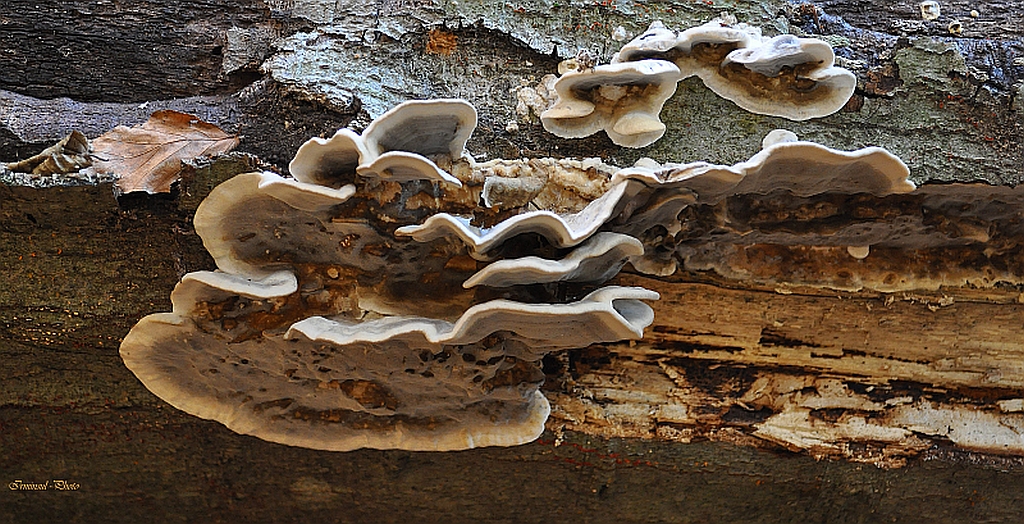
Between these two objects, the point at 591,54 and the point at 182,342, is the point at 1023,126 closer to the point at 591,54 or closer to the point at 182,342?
the point at 591,54

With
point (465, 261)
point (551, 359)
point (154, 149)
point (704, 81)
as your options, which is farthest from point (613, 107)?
point (154, 149)

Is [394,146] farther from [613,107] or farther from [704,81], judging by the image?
[704,81]

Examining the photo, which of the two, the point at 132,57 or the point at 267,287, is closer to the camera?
the point at 267,287

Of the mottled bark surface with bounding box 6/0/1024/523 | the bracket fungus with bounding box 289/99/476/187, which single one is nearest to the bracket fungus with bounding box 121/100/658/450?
the bracket fungus with bounding box 289/99/476/187

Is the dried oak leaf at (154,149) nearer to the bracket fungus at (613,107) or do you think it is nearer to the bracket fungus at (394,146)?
the bracket fungus at (394,146)

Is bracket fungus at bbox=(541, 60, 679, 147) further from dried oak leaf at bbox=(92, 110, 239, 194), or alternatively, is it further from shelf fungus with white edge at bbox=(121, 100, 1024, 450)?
dried oak leaf at bbox=(92, 110, 239, 194)

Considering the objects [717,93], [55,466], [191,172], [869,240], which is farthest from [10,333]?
[869,240]
